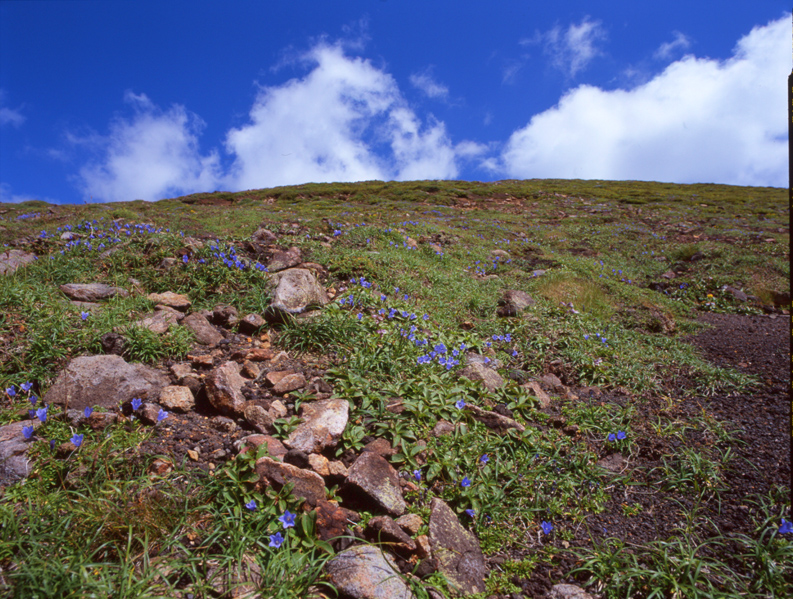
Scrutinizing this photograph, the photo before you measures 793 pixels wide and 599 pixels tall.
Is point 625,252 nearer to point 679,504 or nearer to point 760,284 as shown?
point 760,284

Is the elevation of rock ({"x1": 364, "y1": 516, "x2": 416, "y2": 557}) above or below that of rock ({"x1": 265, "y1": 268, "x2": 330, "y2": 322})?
below

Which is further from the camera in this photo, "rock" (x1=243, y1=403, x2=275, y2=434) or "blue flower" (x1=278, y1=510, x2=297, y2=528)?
"rock" (x1=243, y1=403, x2=275, y2=434)

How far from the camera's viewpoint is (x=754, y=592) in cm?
223

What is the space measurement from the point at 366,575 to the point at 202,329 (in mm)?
3204

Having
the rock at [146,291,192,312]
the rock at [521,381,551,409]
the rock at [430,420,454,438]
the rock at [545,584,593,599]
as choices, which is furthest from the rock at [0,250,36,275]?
the rock at [545,584,593,599]

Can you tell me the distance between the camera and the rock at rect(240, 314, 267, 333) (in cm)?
464

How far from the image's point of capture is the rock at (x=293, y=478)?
2.52 meters

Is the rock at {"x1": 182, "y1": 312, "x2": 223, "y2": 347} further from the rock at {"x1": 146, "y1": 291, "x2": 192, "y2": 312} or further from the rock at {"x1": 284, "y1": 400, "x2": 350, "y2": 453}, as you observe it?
the rock at {"x1": 284, "y1": 400, "x2": 350, "y2": 453}

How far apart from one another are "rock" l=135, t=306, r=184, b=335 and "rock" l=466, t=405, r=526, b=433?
329 centimetres

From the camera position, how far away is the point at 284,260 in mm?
6137

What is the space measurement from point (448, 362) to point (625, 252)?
12601 mm

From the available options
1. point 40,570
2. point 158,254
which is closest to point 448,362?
point 40,570

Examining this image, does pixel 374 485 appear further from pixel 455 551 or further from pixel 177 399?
pixel 177 399

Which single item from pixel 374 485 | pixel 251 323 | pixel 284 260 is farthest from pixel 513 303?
pixel 374 485
